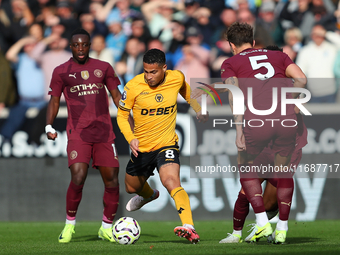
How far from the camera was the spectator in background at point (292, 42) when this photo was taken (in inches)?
425

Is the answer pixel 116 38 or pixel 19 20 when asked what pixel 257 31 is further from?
pixel 19 20

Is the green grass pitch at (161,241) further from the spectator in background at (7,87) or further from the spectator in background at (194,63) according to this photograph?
the spectator in background at (194,63)

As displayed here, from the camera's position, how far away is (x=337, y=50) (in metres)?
10.5

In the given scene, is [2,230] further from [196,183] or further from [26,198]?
[196,183]

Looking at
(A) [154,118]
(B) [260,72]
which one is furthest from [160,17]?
(B) [260,72]

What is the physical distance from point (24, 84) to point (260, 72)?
6.30 meters

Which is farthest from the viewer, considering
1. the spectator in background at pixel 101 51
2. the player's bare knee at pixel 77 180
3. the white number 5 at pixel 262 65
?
the spectator in background at pixel 101 51

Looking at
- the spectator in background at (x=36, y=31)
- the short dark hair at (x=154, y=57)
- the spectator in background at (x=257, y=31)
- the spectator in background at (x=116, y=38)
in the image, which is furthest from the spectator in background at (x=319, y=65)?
the spectator in background at (x=36, y=31)

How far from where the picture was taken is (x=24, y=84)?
35.9 ft

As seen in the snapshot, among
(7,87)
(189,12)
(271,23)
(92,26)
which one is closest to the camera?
(7,87)

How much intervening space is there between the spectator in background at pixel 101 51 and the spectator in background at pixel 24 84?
3.82 feet

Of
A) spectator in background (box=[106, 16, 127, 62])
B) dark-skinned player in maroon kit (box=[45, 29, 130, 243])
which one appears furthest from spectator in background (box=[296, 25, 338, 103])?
dark-skinned player in maroon kit (box=[45, 29, 130, 243])

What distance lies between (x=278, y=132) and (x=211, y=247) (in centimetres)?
143

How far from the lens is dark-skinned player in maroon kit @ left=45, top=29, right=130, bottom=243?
7.00 metres
